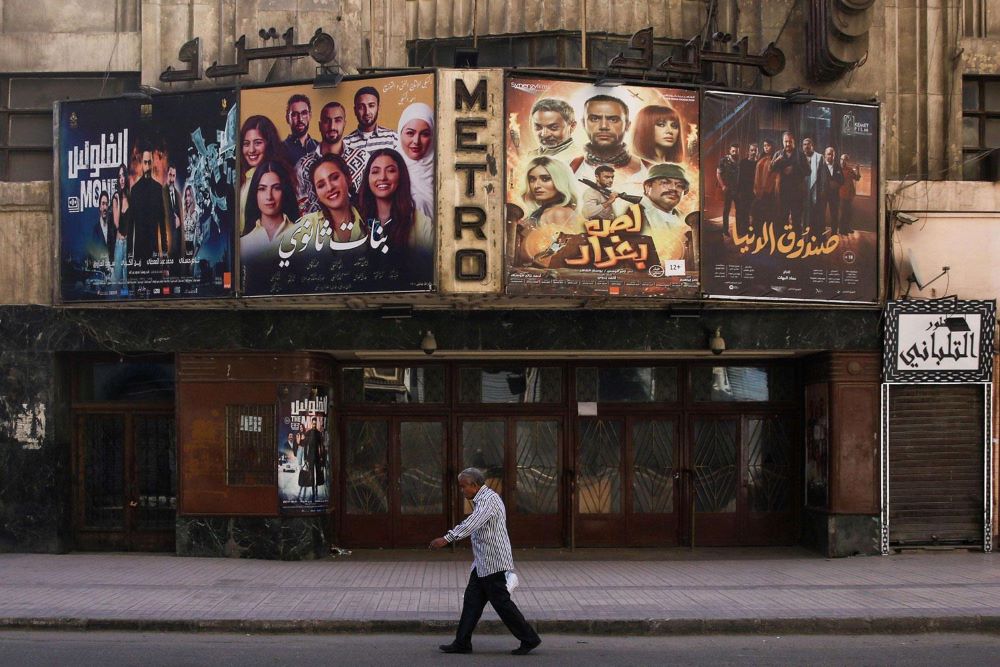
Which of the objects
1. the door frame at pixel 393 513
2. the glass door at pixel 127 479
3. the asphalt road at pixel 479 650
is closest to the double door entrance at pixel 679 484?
the door frame at pixel 393 513

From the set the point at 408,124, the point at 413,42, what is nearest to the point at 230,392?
the point at 408,124

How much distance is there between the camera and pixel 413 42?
16.2 meters

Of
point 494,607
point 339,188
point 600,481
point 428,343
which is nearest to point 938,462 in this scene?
point 600,481

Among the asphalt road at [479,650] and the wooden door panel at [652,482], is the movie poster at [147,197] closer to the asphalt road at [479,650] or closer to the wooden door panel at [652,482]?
the asphalt road at [479,650]

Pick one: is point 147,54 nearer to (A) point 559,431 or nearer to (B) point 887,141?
(A) point 559,431

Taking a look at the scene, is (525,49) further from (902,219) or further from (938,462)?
(938,462)

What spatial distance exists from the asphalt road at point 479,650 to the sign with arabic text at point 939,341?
5410 millimetres

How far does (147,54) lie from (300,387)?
5.31m

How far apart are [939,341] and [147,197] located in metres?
11.2

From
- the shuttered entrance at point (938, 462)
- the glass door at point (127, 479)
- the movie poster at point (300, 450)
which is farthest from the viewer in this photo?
the glass door at point (127, 479)

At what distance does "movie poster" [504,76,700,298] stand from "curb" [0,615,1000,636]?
448 cm

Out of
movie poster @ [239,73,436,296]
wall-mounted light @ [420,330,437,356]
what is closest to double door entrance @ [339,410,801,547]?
wall-mounted light @ [420,330,437,356]

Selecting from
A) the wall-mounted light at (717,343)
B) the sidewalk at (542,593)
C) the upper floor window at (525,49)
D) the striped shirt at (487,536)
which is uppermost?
the upper floor window at (525,49)

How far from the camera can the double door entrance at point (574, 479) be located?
1711 centimetres
